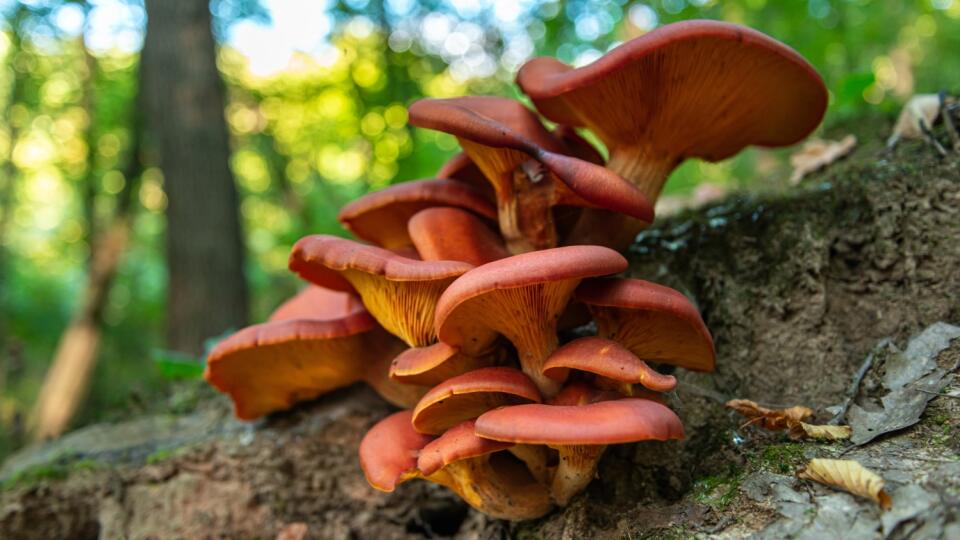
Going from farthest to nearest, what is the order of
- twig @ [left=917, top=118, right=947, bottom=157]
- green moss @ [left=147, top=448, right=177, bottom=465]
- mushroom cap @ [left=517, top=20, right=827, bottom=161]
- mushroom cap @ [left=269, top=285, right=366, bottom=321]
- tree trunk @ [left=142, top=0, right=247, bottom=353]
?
tree trunk @ [left=142, top=0, right=247, bottom=353] < green moss @ [left=147, top=448, right=177, bottom=465] < mushroom cap @ [left=269, top=285, right=366, bottom=321] < twig @ [left=917, top=118, right=947, bottom=157] < mushroom cap @ [left=517, top=20, right=827, bottom=161]

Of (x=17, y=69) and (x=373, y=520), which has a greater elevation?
(x=17, y=69)

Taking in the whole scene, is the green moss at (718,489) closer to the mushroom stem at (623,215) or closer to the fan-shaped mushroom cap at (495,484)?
the fan-shaped mushroom cap at (495,484)

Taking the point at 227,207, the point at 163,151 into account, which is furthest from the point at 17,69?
the point at 227,207

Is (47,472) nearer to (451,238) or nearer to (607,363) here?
(451,238)

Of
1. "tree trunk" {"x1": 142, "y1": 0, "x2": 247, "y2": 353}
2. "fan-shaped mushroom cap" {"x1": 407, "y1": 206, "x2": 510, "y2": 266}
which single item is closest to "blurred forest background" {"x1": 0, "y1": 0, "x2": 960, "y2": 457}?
"tree trunk" {"x1": 142, "y1": 0, "x2": 247, "y2": 353}

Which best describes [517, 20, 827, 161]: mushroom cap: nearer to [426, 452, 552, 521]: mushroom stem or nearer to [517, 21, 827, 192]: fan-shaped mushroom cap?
[517, 21, 827, 192]: fan-shaped mushroom cap

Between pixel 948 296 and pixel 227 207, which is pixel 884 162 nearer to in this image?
pixel 948 296

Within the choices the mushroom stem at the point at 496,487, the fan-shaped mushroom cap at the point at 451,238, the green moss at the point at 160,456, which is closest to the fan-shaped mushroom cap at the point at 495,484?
the mushroom stem at the point at 496,487
